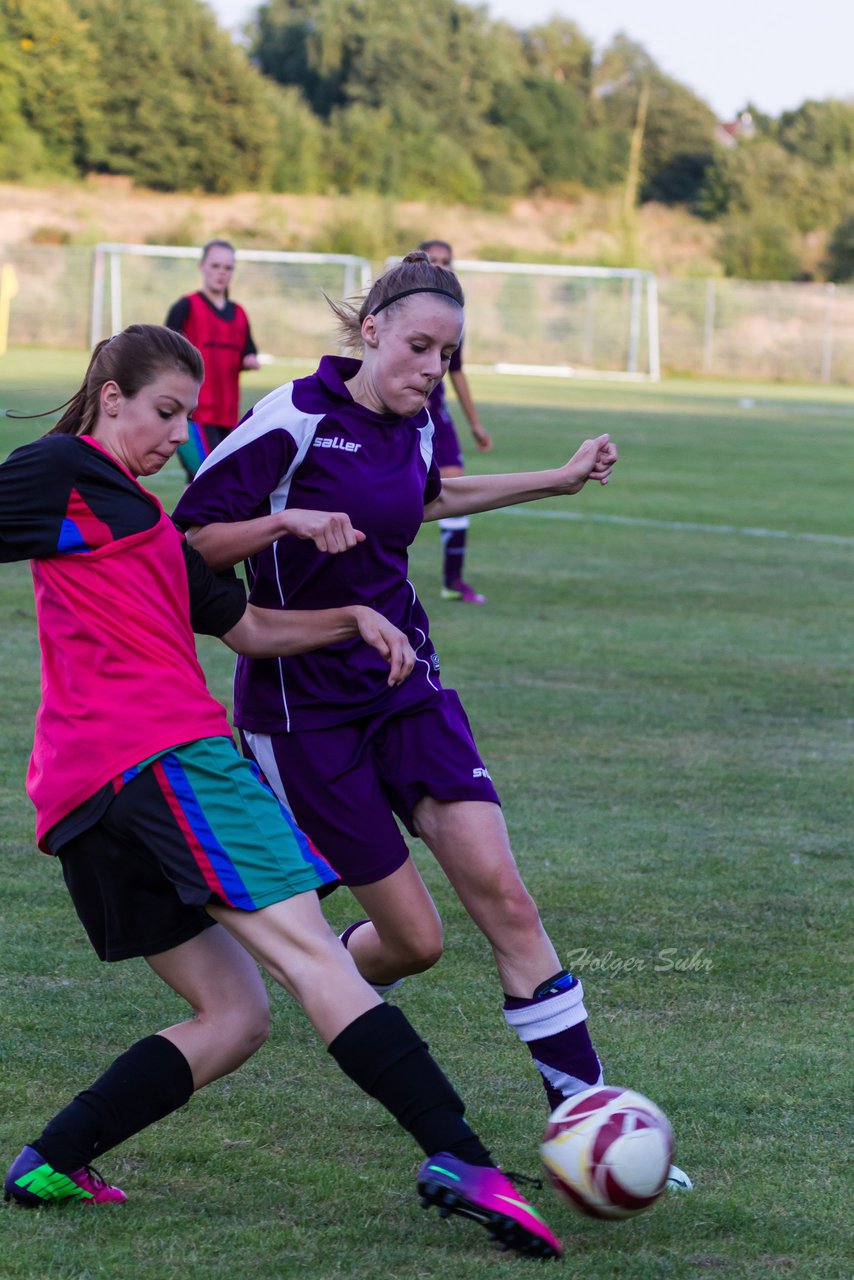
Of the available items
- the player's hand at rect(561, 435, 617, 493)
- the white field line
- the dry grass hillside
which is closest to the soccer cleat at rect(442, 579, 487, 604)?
the white field line

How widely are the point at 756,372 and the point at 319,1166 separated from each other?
4446 centimetres

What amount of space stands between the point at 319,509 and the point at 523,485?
624mm

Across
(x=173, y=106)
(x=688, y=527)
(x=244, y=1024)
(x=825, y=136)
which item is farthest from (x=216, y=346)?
(x=825, y=136)

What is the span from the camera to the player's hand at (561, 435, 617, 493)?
13.3 ft

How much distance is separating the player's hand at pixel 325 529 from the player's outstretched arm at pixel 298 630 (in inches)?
6.9

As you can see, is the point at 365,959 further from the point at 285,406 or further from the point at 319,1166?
the point at 285,406

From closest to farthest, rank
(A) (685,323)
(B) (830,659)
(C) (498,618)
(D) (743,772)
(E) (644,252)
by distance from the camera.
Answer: (D) (743,772) < (B) (830,659) < (C) (498,618) < (A) (685,323) < (E) (644,252)

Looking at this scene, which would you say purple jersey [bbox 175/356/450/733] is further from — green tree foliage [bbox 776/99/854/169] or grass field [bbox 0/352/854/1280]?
green tree foliage [bbox 776/99/854/169]

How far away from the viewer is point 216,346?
12.3 meters

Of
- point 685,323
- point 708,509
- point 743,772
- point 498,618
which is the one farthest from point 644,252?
point 743,772

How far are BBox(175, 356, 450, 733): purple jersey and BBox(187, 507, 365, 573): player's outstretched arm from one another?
5.0 inches

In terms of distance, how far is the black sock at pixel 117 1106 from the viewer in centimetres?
319

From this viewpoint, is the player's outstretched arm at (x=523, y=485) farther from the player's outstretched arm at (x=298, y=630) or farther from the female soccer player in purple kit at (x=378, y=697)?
the player's outstretched arm at (x=298, y=630)

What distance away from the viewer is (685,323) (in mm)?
45875
